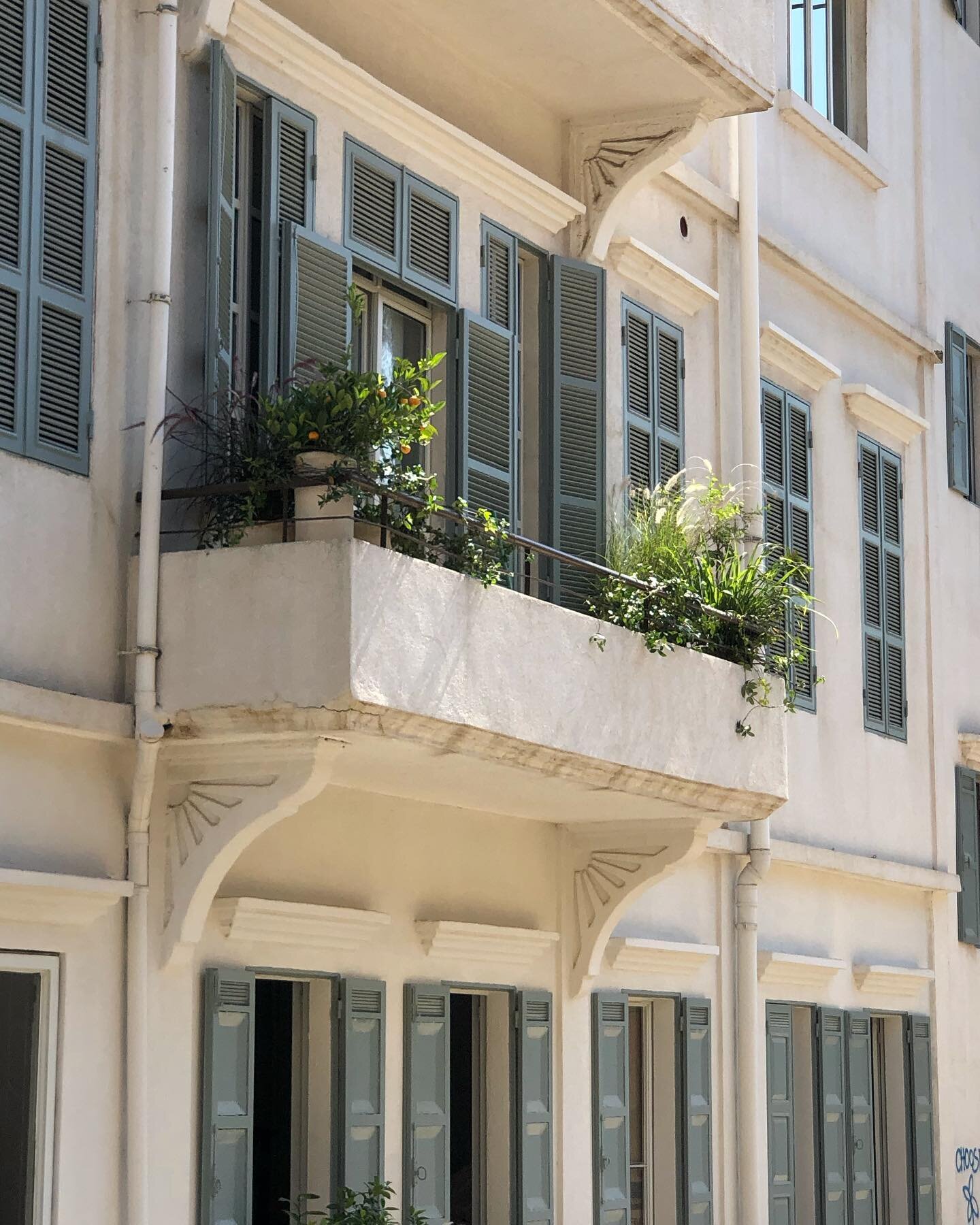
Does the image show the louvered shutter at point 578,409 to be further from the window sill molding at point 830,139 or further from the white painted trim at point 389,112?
the window sill molding at point 830,139

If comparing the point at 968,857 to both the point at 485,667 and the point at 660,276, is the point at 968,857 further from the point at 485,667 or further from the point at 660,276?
the point at 485,667

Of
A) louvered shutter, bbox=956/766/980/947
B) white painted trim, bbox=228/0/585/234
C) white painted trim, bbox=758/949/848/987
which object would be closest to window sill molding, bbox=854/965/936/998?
white painted trim, bbox=758/949/848/987

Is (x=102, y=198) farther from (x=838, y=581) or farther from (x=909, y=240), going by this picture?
(x=909, y=240)

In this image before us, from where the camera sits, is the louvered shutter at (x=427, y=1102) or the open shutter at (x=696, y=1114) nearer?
the louvered shutter at (x=427, y=1102)

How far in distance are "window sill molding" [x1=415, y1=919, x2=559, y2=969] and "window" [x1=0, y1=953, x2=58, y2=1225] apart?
7.98 ft

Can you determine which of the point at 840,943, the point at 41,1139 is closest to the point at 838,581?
the point at 840,943

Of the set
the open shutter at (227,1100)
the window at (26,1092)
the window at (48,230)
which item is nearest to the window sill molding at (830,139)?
the window at (48,230)

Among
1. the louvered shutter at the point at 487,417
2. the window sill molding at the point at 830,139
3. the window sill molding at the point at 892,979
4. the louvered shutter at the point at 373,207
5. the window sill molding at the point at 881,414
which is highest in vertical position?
the window sill molding at the point at 830,139

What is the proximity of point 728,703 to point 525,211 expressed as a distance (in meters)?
2.68

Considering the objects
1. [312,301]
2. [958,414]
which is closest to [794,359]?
[958,414]

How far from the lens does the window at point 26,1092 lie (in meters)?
7.72

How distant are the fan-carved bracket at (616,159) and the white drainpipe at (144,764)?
3579mm

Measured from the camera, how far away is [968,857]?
50.5 feet

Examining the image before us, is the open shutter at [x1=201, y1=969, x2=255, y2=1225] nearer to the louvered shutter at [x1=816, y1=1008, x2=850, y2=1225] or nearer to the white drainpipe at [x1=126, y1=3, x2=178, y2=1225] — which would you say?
the white drainpipe at [x1=126, y1=3, x2=178, y2=1225]
